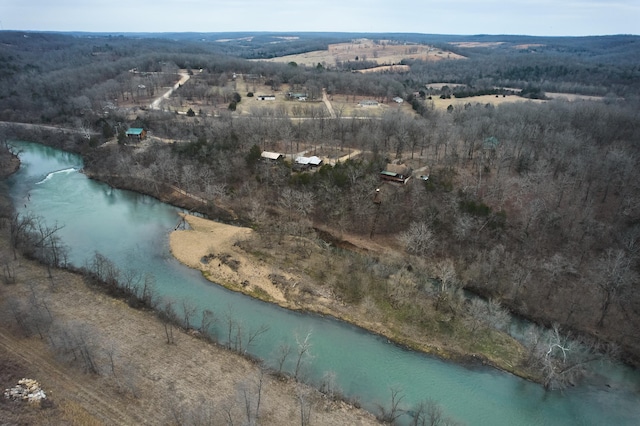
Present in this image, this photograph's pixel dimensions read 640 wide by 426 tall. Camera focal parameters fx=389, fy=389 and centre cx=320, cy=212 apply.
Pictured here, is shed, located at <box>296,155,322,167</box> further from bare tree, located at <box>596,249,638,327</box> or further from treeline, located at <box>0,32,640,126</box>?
treeline, located at <box>0,32,640,126</box>

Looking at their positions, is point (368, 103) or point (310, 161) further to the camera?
point (368, 103)

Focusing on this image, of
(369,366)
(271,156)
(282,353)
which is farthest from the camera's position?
(271,156)

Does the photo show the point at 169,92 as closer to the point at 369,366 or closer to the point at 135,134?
the point at 135,134

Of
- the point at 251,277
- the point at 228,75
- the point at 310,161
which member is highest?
the point at 228,75

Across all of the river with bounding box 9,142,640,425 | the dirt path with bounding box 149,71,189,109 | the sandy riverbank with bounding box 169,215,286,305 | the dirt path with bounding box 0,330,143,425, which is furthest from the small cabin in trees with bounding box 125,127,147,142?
the dirt path with bounding box 0,330,143,425

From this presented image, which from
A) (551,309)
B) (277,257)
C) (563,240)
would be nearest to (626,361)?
(551,309)

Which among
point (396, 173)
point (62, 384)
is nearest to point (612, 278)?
point (396, 173)

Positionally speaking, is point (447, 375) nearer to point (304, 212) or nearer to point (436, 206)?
point (436, 206)

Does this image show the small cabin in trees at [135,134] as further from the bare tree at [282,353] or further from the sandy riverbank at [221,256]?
the bare tree at [282,353]
